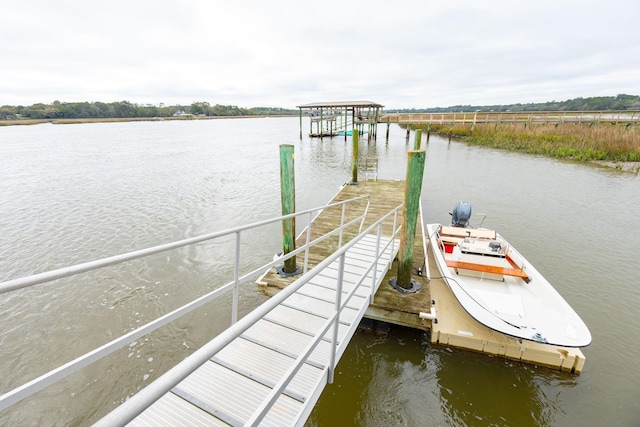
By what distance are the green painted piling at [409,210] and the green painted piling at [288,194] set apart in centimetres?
185

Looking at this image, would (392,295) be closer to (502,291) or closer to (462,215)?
(502,291)

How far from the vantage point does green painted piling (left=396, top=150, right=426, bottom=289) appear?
4.57m

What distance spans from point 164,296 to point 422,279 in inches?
198

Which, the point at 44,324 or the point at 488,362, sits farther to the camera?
the point at 44,324

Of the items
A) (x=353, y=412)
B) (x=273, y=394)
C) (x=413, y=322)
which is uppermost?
(x=273, y=394)

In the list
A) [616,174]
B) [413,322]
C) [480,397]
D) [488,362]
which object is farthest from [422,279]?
[616,174]

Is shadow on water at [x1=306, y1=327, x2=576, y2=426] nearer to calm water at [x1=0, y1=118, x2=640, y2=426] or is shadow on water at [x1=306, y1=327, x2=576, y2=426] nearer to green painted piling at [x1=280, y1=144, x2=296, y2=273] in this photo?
calm water at [x1=0, y1=118, x2=640, y2=426]

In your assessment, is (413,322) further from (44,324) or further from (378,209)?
(44,324)

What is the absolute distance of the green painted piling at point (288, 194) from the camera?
5211 mm

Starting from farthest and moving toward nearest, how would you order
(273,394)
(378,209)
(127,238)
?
(378,209) < (127,238) < (273,394)

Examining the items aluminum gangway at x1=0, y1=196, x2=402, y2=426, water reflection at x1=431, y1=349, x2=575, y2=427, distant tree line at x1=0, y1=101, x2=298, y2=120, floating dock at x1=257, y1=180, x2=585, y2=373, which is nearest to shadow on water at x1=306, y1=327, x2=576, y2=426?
water reflection at x1=431, y1=349, x2=575, y2=427

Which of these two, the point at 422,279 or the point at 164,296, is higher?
the point at 422,279

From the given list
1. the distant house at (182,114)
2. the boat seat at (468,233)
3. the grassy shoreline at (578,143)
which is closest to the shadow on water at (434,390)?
the boat seat at (468,233)

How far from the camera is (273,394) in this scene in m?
1.70
